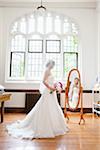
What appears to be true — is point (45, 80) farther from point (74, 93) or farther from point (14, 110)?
point (14, 110)

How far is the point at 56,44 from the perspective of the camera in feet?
24.9

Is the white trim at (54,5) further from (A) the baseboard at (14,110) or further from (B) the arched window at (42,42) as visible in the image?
(A) the baseboard at (14,110)

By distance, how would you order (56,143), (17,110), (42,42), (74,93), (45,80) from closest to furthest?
(56,143) → (45,80) → (74,93) → (17,110) → (42,42)

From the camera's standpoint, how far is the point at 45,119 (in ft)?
11.7

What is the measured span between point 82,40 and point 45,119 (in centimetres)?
457

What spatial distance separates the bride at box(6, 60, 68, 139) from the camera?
349 cm

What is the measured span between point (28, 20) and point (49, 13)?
0.88m

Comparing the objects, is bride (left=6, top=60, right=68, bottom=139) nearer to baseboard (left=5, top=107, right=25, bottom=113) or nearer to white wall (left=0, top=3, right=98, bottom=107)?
baseboard (left=5, top=107, right=25, bottom=113)

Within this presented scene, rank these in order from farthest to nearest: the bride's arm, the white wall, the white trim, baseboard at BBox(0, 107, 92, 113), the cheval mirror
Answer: the white trim < the white wall < baseboard at BBox(0, 107, 92, 113) < the cheval mirror < the bride's arm

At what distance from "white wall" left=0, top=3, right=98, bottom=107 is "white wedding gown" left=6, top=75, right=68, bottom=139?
3.44 m

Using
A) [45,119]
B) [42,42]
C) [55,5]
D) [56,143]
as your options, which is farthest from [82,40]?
[56,143]

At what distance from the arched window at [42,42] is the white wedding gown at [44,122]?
12.1 feet

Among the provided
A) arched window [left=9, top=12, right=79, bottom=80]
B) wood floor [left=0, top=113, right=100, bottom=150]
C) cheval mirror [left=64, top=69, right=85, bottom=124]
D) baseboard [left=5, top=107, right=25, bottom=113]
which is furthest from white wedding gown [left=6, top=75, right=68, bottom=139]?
arched window [left=9, top=12, right=79, bottom=80]

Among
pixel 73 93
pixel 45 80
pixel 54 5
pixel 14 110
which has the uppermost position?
pixel 54 5
